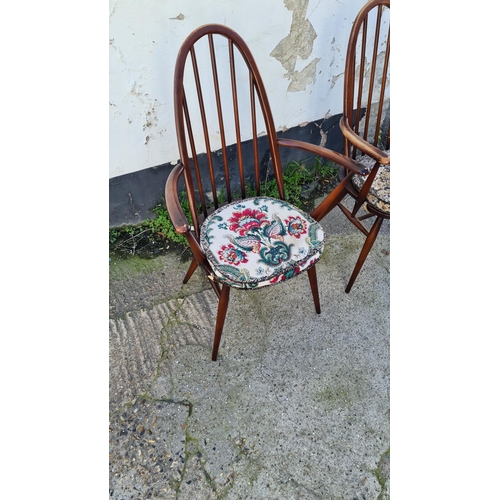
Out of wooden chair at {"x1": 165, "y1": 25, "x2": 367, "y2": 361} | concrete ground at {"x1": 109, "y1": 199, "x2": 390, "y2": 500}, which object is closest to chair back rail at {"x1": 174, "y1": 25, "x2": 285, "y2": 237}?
wooden chair at {"x1": 165, "y1": 25, "x2": 367, "y2": 361}

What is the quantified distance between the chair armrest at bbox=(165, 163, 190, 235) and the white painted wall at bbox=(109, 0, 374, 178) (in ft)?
1.64

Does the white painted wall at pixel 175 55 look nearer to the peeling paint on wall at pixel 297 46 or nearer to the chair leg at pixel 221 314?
the peeling paint on wall at pixel 297 46

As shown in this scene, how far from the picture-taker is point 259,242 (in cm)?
146

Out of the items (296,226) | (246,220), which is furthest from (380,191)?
(246,220)

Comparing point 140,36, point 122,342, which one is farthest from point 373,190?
point 122,342

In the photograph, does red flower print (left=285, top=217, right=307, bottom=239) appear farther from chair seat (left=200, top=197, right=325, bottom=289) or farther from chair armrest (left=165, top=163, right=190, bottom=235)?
chair armrest (left=165, top=163, right=190, bottom=235)

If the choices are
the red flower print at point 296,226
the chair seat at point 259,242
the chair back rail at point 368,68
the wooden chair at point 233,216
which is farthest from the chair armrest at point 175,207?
the chair back rail at point 368,68

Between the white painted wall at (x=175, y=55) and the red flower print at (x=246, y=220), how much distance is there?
2.04ft

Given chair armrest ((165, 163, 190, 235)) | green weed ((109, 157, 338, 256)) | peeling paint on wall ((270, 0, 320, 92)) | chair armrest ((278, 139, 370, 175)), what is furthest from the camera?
green weed ((109, 157, 338, 256))

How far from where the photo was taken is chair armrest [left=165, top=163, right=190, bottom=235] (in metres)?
1.24

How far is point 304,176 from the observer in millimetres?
2475

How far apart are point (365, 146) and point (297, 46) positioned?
0.73 metres

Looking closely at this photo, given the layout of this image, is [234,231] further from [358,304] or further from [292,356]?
[358,304]

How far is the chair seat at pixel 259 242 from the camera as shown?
4.50 ft
